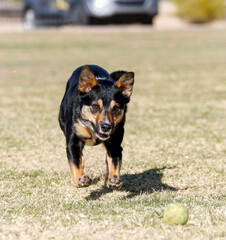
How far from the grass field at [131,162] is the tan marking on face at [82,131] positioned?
0.75 meters

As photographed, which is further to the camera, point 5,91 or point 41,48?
point 41,48

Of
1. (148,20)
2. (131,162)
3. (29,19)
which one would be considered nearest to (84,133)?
(131,162)

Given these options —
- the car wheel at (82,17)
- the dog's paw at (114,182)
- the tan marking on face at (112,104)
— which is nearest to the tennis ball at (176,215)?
the dog's paw at (114,182)

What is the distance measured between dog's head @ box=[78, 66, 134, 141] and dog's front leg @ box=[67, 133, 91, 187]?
0.26 m

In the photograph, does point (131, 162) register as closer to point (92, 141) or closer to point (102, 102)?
point (92, 141)

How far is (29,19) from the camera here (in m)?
36.6

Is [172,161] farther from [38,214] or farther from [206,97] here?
[206,97]

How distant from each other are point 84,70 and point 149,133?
435cm

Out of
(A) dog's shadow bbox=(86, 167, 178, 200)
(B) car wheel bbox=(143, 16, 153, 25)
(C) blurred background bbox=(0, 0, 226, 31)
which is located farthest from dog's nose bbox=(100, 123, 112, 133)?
(B) car wheel bbox=(143, 16, 153, 25)

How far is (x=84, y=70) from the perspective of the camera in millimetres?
6074

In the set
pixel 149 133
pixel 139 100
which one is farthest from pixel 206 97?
pixel 149 133

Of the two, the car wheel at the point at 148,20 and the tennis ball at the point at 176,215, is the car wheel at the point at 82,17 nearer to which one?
the car wheel at the point at 148,20

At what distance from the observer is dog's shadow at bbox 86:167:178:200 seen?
6.73 meters

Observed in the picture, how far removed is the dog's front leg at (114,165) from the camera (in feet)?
20.2
